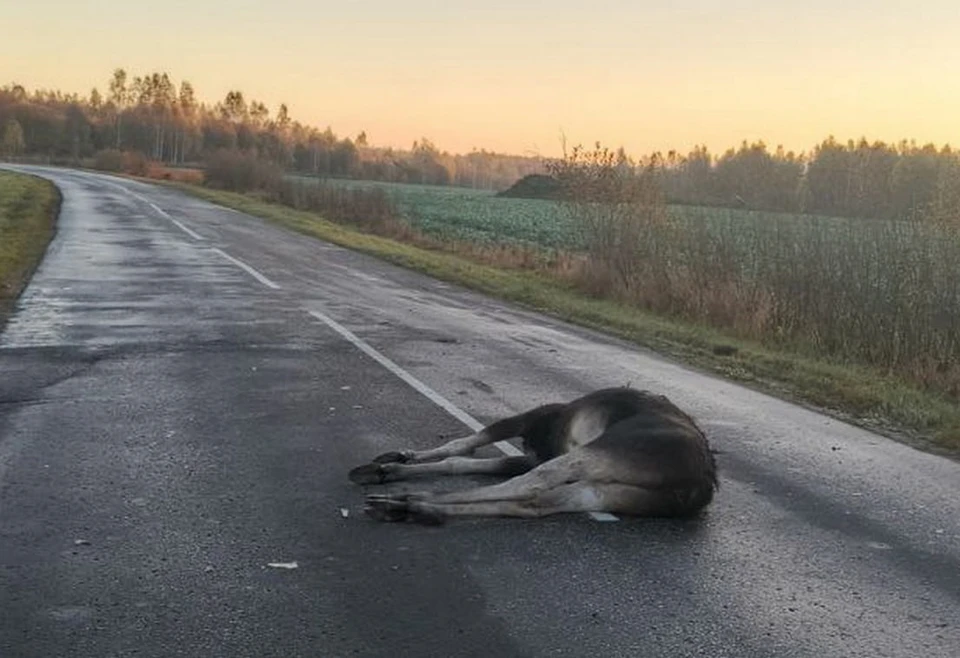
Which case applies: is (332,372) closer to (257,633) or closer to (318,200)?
(257,633)

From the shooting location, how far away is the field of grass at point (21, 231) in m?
15.1

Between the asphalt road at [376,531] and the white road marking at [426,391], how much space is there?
8cm

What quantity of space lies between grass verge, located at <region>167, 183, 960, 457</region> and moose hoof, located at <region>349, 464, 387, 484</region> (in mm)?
4883

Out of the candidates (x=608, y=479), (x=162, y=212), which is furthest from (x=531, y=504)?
(x=162, y=212)

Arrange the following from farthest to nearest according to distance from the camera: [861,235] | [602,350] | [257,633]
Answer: [861,235], [602,350], [257,633]

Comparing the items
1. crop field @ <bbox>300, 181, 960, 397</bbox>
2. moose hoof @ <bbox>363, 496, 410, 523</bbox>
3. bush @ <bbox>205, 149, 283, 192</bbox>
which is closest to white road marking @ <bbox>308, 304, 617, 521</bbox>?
moose hoof @ <bbox>363, 496, 410, 523</bbox>

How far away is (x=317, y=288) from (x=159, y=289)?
2.61 m

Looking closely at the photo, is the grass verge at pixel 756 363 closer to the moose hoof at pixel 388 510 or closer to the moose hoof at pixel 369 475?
the moose hoof at pixel 369 475

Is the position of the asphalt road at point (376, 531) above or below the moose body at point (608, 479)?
below

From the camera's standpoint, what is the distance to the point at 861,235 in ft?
47.2

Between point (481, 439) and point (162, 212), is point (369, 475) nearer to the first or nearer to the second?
point (481, 439)

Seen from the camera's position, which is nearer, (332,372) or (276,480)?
(276,480)

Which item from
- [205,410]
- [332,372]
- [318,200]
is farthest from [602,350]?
[318,200]

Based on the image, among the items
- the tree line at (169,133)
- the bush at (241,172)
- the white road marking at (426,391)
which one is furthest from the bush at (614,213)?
the tree line at (169,133)
